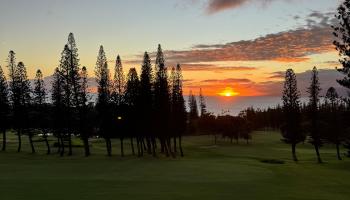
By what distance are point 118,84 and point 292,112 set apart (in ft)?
115

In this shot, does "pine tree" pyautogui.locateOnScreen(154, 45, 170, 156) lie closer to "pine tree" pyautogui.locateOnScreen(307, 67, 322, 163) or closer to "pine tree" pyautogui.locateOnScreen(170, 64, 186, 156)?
"pine tree" pyautogui.locateOnScreen(170, 64, 186, 156)

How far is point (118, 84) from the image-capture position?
299 feet

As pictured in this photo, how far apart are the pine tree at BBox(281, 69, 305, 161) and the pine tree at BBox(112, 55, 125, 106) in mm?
32371

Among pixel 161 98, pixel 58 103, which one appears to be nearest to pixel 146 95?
pixel 161 98

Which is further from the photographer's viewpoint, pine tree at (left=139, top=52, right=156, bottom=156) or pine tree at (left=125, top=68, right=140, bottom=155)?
pine tree at (left=125, top=68, right=140, bottom=155)

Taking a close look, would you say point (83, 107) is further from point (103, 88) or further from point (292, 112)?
point (292, 112)

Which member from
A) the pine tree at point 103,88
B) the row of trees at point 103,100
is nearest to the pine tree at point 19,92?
the row of trees at point 103,100

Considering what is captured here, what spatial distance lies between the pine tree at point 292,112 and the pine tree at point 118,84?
106ft

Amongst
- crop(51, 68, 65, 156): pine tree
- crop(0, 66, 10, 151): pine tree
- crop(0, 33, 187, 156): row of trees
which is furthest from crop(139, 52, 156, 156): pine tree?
crop(0, 66, 10, 151): pine tree

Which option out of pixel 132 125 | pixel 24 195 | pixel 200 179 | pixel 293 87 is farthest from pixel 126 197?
pixel 293 87

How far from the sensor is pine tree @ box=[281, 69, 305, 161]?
88312 millimetres

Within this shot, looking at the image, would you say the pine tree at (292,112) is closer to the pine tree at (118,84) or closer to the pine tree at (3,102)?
the pine tree at (118,84)

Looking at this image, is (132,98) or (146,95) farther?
(132,98)

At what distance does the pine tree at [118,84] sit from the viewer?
89.8 m
